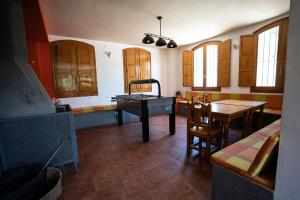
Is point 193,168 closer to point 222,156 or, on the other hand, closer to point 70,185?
point 222,156

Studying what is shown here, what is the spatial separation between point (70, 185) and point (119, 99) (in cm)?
261

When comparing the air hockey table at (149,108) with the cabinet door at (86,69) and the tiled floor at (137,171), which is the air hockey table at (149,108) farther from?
the cabinet door at (86,69)

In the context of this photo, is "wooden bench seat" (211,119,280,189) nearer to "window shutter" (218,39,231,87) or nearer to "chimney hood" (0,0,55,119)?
"chimney hood" (0,0,55,119)

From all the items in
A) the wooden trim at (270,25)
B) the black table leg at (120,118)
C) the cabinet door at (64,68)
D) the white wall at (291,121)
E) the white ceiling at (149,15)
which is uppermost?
the white ceiling at (149,15)

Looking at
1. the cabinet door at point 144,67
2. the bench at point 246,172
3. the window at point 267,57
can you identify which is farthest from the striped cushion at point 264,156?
the cabinet door at point 144,67

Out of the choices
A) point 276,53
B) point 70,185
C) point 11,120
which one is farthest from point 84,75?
point 276,53

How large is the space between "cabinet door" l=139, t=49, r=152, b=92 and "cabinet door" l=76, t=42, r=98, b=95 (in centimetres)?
172

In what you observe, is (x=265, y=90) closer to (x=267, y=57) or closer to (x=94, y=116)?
(x=267, y=57)

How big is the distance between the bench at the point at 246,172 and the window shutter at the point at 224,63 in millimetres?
3628

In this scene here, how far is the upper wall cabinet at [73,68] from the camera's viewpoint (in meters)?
4.20

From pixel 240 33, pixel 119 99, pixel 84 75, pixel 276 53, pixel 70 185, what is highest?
pixel 240 33

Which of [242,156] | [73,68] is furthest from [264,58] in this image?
[73,68]

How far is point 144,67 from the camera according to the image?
5758mm

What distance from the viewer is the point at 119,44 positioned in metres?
5.12
